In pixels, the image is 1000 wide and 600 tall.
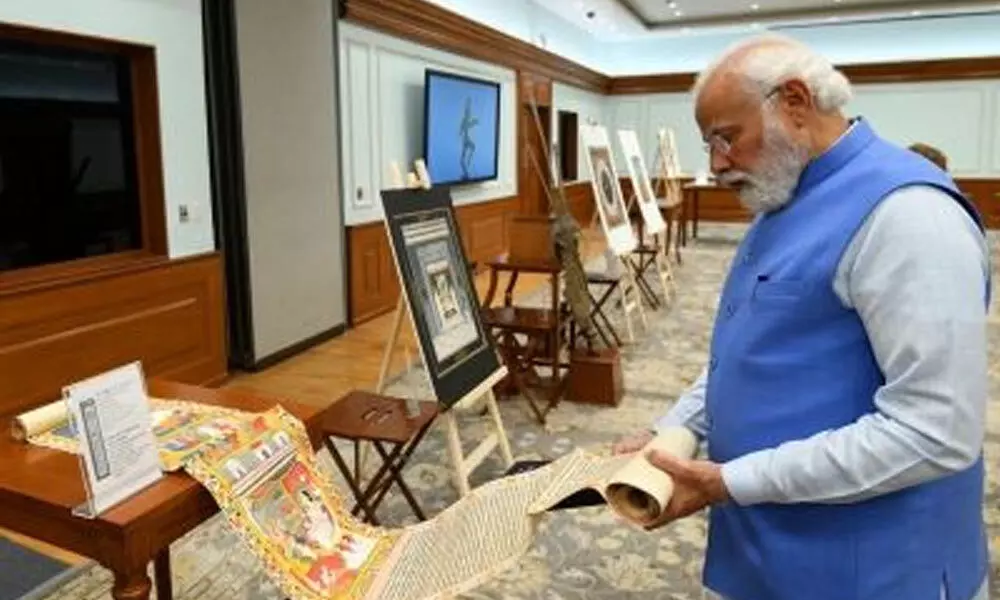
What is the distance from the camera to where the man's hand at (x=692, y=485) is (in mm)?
1105

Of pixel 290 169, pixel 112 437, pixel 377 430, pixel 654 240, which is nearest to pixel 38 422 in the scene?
pixel 112 437

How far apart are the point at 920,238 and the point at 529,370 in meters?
3.42

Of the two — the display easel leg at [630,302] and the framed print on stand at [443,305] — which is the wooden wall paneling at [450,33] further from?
the framed print on stand at [443,305]

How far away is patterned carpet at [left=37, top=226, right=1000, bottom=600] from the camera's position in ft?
8.04

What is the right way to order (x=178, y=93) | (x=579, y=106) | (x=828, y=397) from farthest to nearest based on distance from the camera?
(x=579, y=106) < (x=178, y=93) < (x=828, y=397)

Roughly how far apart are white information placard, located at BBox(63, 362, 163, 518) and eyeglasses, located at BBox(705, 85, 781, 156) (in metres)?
1.04

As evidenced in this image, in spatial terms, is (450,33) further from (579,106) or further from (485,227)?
(579,106)

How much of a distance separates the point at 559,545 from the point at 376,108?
440cm

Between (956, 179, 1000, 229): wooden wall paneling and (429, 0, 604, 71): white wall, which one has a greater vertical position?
(429, 0, 604, 71): white wall

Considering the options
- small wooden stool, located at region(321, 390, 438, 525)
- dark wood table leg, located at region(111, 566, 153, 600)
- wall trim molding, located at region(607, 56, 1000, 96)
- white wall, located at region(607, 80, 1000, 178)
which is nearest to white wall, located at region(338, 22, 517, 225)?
small wooden stool, located at region(321, 390, 438, 525)

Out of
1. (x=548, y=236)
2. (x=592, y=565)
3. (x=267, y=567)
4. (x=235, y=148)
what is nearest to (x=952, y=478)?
(x=267, y=567)

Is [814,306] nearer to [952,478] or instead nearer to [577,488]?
[952,478]

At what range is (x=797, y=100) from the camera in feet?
3.59

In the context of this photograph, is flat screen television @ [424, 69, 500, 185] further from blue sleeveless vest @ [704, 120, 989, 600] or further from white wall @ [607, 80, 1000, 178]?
blue sleeveless vest @ [704, 120, 989, 600]
